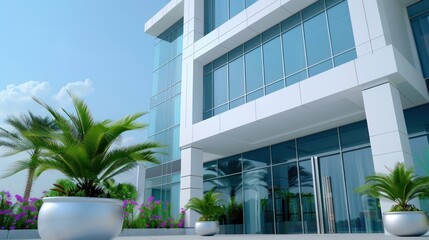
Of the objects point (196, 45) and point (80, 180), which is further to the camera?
point (196, 45)

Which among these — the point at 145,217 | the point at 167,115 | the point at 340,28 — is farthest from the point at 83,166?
the point at 167,115

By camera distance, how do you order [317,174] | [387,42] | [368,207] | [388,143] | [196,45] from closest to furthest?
[388,143] → [387,42] → [368,207] → [317,174] → [196,45]

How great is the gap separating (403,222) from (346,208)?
468 centimetres

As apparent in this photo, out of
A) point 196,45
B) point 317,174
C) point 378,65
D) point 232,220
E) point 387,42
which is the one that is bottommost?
point 232,220

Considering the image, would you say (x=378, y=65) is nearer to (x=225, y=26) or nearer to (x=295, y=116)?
(x=295, y=116)

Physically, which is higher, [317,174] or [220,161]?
[220,161]

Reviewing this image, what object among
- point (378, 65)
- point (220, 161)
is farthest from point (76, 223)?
point (220, 161)

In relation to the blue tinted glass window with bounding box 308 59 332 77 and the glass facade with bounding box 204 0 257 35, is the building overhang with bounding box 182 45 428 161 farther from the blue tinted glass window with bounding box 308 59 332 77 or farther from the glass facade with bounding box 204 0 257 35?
the glass facade with bounding box 204 0 257 35

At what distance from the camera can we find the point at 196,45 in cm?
1805

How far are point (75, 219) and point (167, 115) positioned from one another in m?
16.8

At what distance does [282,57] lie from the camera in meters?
14.2

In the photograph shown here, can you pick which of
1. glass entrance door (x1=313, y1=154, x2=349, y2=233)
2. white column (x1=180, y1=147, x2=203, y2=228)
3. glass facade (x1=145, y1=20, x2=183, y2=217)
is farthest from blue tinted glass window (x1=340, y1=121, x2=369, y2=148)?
glass facade (x1=145, y1=20, x2=183, y2=217)

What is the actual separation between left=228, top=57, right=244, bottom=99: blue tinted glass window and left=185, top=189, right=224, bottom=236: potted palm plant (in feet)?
17.1

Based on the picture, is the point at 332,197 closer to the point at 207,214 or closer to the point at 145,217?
the point at 207,214
